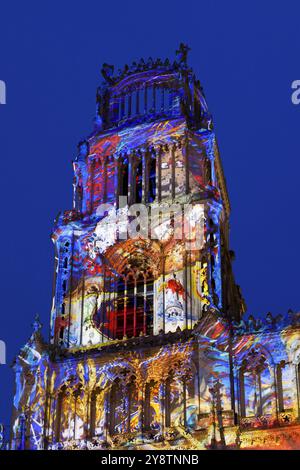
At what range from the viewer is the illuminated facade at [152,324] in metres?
47.5

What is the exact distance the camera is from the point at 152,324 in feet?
173

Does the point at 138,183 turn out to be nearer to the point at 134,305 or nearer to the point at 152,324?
the point at 134,305

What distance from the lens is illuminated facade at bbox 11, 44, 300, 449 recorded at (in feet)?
156

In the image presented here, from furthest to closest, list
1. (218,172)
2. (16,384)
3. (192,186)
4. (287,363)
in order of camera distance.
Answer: (218,172) → (192,186) → (16,384) → (287,363)

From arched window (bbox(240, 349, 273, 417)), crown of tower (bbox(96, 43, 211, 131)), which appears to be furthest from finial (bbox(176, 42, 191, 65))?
arched window (bbox(240, 349, 273, 417))

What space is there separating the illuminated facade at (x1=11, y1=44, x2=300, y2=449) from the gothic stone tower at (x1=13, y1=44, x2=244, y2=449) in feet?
0.23

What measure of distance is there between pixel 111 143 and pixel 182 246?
998cm

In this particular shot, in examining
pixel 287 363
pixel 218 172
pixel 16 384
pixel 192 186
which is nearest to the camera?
pixel 287 363

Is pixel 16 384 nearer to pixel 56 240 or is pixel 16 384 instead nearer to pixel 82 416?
pixel 82 416

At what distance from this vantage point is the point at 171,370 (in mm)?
49125

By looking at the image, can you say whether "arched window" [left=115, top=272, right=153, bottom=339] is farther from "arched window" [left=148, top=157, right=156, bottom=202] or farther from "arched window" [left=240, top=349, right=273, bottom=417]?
"arched window" [left=240, top=349, right=273, bottom=417]

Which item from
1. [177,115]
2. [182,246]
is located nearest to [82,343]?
[182,246]

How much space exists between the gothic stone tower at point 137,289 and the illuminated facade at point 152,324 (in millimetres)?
69

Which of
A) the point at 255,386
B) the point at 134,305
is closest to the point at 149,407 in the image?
the point at 255,386
